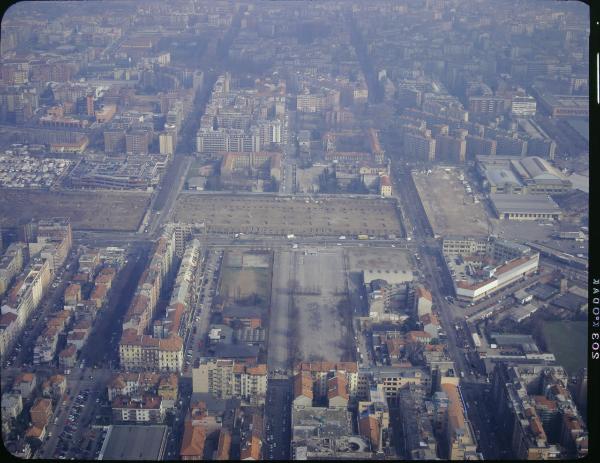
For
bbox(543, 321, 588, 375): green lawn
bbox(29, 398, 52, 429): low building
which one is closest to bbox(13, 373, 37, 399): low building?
bbox(29, 398, 52, 429): low building

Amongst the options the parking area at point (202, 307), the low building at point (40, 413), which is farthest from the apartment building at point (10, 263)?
the low building at point (40, 413)

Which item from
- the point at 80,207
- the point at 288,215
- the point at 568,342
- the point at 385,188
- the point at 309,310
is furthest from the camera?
the point at 385,188

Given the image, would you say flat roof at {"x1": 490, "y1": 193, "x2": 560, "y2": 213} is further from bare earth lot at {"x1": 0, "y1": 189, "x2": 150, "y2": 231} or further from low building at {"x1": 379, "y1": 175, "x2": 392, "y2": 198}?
bare earth lot at {"x1": 0, "y1": 189, "x2": 150, "y2": 231}

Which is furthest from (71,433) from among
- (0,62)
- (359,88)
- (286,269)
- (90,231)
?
(0,62)

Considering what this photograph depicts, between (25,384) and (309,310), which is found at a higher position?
(25,384)

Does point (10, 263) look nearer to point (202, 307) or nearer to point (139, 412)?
point (202, 307)

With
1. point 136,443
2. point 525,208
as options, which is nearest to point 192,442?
point 136,443

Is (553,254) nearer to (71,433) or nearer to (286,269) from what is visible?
(286,269)
